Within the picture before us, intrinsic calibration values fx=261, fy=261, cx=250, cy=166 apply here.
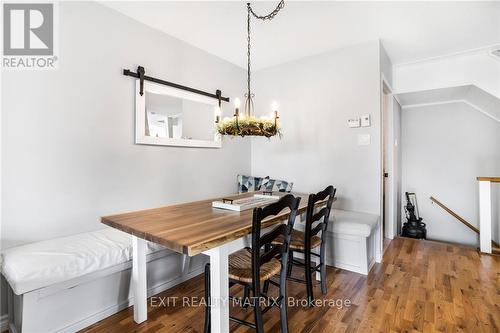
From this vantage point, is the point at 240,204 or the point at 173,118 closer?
the point at 240,204

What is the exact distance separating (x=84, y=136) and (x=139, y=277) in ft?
4.18

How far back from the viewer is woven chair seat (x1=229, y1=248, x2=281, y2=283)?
1.51 meters

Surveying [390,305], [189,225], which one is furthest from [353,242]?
[189,225]

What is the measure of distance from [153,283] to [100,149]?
1241 mm

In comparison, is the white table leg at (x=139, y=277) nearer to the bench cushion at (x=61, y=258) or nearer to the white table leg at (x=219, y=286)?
the bench cushion at (x=61, y=258)

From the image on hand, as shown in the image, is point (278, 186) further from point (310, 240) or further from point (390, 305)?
point (390, 305)

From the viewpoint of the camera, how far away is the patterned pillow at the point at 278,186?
3178 millimetres

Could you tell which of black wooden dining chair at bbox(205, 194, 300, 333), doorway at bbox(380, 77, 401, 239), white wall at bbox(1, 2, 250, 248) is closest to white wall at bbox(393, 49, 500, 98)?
doorway at bbox(380, 77, 401, 239)

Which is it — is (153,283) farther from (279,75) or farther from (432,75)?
(432,75)

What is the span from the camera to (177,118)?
2.95 metres

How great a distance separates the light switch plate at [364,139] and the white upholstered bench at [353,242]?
80cm

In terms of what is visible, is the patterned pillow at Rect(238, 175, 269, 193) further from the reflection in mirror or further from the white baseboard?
the white baseboard

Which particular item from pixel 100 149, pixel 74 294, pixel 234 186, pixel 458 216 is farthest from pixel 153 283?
pixel 458 216

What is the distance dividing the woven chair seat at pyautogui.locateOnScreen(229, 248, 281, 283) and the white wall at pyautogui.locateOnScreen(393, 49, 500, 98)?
3257 mm
